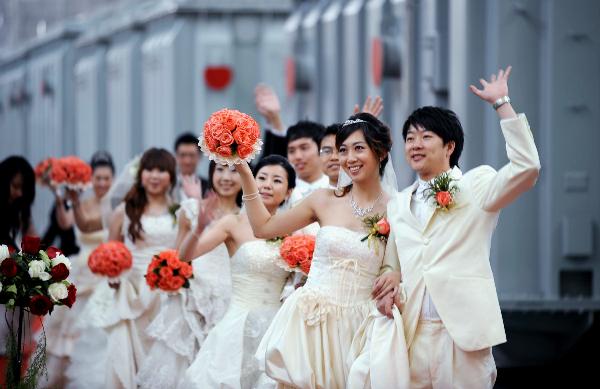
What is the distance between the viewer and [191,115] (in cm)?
1961

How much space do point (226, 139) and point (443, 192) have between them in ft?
3.71

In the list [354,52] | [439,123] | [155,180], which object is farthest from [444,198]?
[354,52]

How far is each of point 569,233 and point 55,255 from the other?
3.33 m

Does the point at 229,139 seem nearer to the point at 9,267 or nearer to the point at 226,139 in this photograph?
the point at 226,139

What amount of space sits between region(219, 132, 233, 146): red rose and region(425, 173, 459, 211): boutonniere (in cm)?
102

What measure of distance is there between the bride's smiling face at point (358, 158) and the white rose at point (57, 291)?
1896 millimetres

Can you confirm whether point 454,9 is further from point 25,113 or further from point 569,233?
point 25,113

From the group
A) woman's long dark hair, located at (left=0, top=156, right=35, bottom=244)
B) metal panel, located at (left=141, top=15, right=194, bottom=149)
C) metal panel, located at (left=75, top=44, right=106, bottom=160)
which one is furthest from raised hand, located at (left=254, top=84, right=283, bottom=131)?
metal panel, located at (left=75, top=44, right=106, bottom=160)

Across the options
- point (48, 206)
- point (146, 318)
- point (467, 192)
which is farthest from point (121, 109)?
point (467, 192)

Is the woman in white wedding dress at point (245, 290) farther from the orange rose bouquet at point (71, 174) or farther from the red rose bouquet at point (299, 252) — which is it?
the orange rose bouquet at point (71, 174)

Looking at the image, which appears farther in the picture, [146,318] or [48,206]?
[48,206]

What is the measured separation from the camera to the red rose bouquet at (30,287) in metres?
8.09

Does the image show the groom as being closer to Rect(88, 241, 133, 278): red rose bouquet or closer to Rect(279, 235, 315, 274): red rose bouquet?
Rect(279, 235, 315, 274): red rose bouquet

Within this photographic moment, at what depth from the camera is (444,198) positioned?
6570 millimetres
